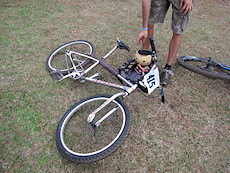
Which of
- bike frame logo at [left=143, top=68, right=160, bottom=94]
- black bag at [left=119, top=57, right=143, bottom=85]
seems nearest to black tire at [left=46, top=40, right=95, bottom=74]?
black bag at [left=119, top=57, right=143, bottom=85]

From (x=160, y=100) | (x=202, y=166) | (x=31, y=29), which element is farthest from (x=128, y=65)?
(x=31, y=29)

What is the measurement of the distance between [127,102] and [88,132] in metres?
0.81

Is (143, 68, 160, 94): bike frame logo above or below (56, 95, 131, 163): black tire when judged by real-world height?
above

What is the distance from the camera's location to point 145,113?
2480 mm

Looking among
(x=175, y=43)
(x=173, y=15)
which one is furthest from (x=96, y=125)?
(x=173, y=15)

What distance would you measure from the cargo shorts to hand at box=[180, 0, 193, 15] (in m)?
0.07

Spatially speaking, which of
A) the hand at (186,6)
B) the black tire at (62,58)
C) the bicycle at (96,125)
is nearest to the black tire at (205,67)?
the bicycle at (96,125)

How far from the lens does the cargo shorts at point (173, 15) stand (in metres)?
2.40

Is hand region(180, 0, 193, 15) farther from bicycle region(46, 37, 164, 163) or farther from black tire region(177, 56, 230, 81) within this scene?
black tire region(177, 56, 230, 81)

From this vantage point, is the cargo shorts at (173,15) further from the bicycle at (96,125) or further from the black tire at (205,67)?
the black tire at (205,67)

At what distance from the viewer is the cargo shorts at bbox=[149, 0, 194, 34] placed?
7.87 feet

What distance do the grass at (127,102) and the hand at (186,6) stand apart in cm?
119

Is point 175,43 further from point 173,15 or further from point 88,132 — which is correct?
point 88,132

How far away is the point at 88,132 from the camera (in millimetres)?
2240
